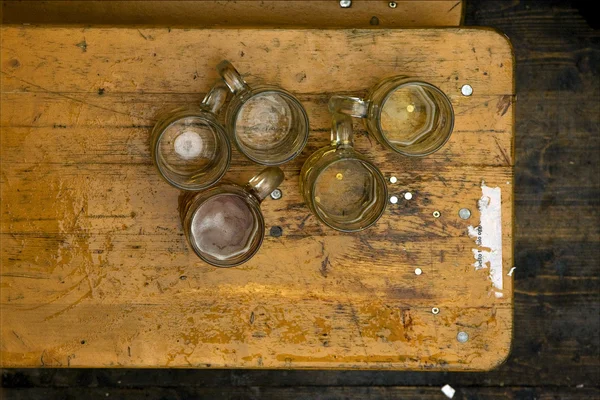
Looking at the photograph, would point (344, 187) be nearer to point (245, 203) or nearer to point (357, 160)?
point (357, 160)

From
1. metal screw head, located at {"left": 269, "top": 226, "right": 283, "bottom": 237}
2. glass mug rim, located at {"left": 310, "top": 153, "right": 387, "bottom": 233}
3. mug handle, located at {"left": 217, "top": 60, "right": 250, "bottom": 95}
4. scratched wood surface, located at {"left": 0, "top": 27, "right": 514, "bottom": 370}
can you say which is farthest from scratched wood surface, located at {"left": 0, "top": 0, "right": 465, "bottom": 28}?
metal screw head, located at {"left": 269, "top": 226, "right": 283, "bottom": 237}

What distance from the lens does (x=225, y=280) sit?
1.26 m

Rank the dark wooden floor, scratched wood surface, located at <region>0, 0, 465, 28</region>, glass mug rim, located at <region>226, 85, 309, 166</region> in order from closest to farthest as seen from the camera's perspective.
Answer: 1. glass mug rim, located at <region>226, 85, 309, 166</region>
2. scratched wood surface, located at <region>0, 0, 465, 28</region>
3. the dark wooden floor

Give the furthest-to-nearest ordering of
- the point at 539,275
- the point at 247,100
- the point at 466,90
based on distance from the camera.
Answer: the point at 539,275 → the point at 466,90 → the point at 247,100

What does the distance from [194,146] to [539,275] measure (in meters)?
1.30

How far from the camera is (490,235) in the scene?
1271 millimetres

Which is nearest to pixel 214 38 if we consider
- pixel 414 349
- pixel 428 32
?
pixel 428 32

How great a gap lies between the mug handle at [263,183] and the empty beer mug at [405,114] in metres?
0.20

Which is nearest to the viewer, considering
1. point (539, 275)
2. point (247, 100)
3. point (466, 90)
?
point (247, 100)

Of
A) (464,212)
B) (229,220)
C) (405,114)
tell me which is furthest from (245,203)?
(464,212)

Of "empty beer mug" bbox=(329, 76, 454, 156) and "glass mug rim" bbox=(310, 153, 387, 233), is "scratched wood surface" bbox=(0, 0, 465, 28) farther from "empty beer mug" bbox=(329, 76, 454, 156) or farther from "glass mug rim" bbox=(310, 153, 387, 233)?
"glass mug rim" bbox=(310, 153, 387, 233)

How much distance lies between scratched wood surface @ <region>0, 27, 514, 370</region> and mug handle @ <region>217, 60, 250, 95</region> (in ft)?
0.24

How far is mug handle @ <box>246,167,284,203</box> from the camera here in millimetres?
1179

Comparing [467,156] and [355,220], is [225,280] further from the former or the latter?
[467,156]
